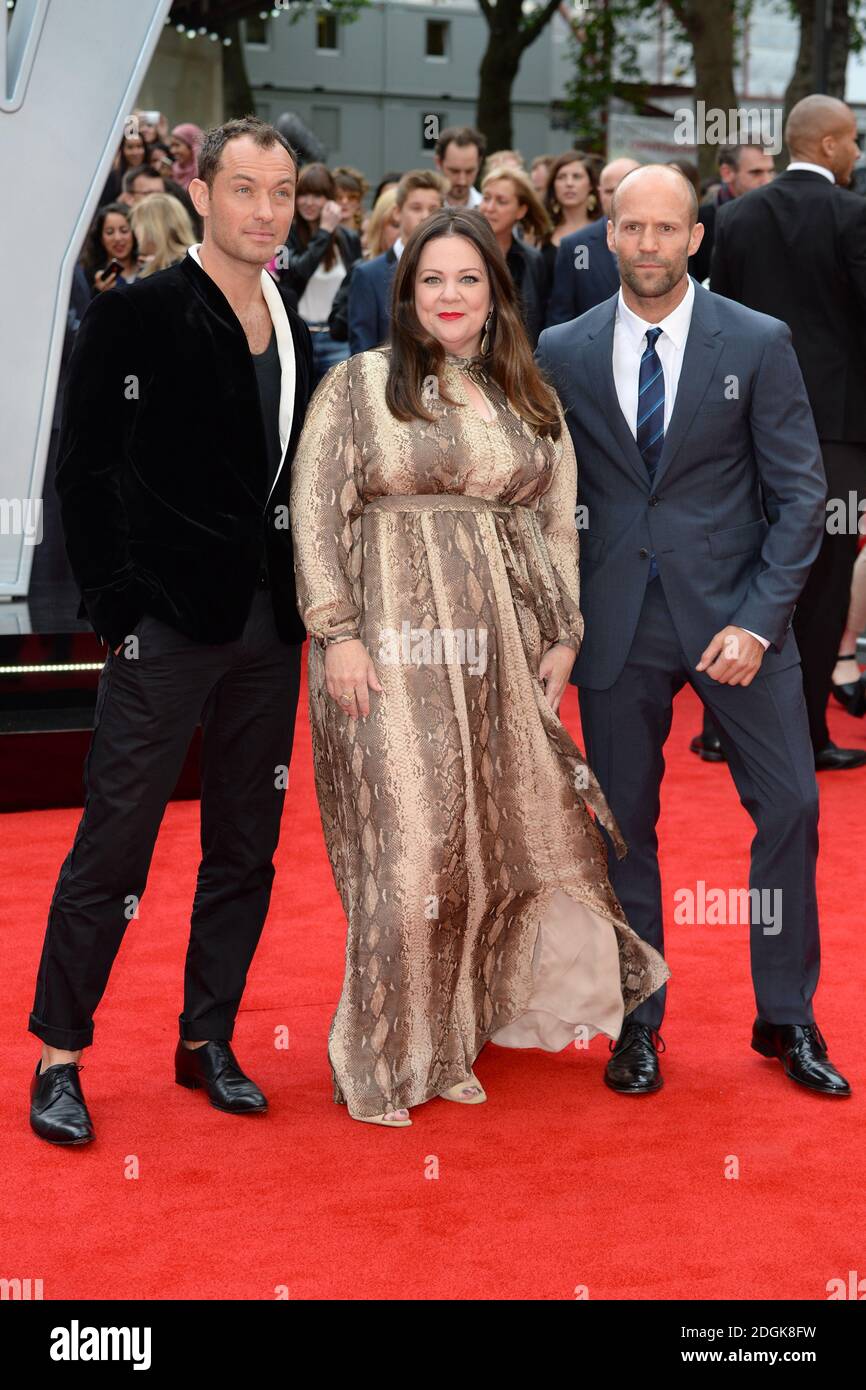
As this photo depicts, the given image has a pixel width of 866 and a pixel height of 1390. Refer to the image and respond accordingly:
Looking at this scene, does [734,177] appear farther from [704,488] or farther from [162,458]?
[162,458]

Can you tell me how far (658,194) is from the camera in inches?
136

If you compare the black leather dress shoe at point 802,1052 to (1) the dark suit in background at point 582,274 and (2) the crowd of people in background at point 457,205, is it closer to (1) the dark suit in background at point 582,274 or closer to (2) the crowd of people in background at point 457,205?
(2) the crowd of people in background at point 457,205

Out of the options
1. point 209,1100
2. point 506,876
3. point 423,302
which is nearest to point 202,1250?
point 209,1100

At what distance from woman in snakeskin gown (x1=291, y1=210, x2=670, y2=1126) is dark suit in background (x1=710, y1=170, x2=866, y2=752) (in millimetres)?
2750

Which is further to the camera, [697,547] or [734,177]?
[734,177]

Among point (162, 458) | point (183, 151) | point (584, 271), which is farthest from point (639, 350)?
point (183, 151)

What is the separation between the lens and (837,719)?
294 inches

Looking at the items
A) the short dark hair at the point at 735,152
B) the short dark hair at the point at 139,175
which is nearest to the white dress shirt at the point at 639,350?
the short dark hair at the point at 735,152

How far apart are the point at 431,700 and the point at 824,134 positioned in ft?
11.2

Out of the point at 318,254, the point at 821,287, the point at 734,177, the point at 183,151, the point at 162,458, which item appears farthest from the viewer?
the point at 183,151

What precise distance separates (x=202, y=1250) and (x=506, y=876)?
107 centimetres

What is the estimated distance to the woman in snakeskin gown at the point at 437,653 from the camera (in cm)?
342

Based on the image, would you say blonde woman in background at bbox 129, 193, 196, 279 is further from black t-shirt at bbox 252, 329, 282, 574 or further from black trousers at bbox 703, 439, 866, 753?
black t-shirt at bbox 252, 329, 282, 574

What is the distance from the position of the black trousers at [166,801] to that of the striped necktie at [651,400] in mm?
840
